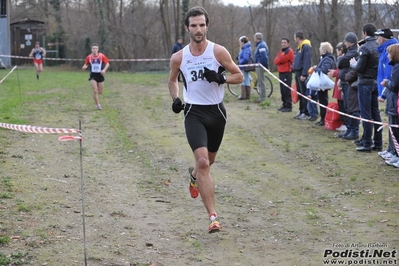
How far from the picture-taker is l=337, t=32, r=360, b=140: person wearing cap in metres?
12.5

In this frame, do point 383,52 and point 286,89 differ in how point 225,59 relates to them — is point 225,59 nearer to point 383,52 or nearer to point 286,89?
point 383,52

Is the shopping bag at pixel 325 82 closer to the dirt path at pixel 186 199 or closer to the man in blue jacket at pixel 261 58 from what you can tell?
the dirt path at pixel 186 199

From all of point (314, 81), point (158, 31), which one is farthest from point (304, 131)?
point (158, 31)

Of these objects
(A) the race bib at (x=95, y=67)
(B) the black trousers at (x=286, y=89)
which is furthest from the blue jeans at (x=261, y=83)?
(A) the race bib at (x=95, y=67)

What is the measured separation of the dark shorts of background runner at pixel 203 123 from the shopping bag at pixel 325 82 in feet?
24.6

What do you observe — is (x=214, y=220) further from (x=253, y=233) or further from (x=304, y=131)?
(x=304, y=131)

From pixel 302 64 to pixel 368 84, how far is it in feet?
14.5

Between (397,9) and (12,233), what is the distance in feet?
40.4

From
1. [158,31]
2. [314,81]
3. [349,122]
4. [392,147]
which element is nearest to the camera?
[392,147]

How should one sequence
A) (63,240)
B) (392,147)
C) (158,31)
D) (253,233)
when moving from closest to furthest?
(63,240)
(253,233)
(392,147)
(158,31)

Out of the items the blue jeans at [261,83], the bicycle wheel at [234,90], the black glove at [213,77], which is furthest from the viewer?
the bicycle wheel at [234,90]

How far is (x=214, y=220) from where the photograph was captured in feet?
21.7

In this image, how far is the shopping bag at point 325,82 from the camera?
46.4 feet

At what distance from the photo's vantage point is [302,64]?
1573 centimetres
